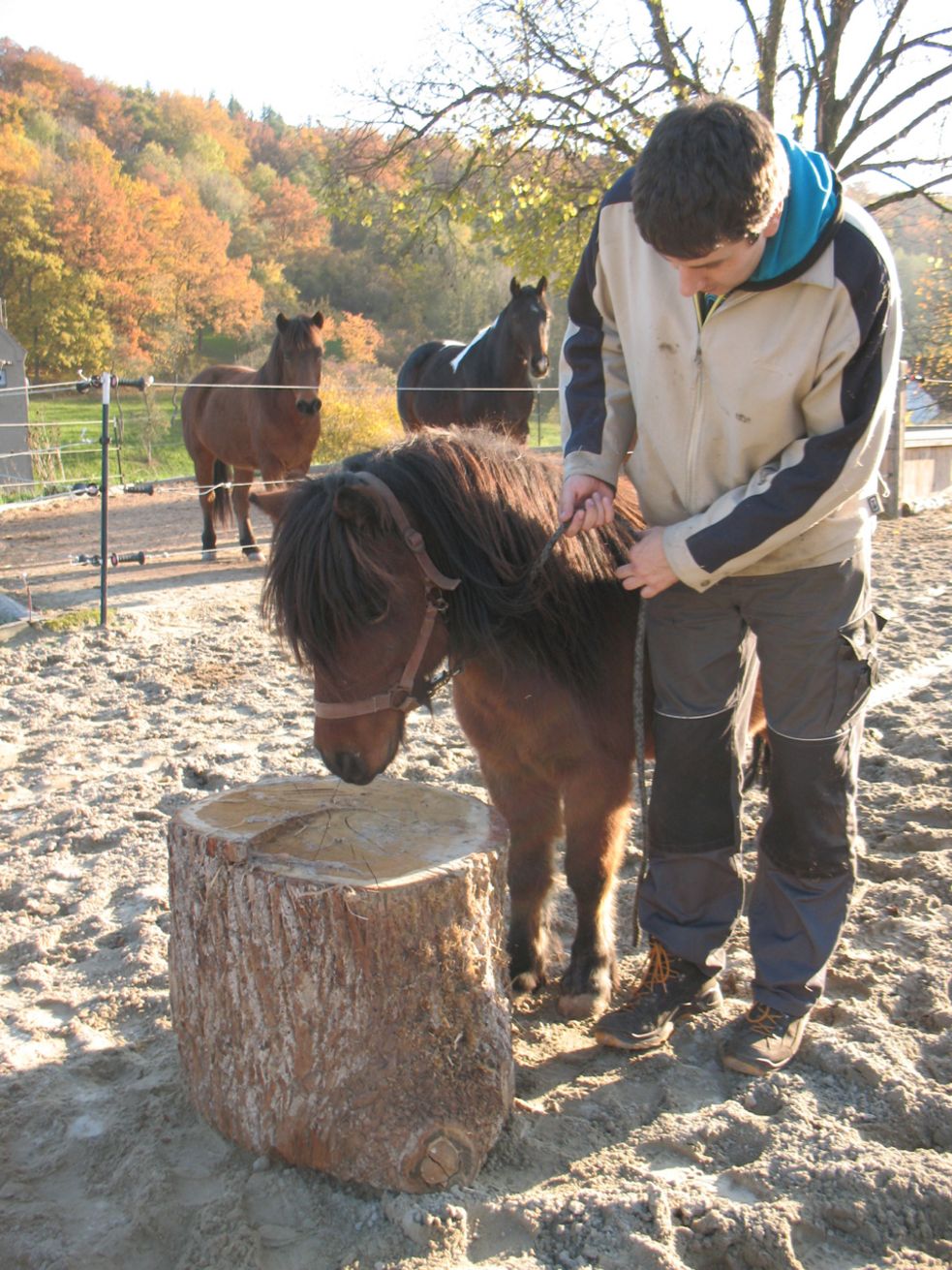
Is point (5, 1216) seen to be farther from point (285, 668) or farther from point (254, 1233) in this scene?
point (285, 668)

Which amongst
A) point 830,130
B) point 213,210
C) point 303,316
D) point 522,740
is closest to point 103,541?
point 303,316

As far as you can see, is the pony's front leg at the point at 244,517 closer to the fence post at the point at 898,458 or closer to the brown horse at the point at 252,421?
the brown horse at the point at 252,421

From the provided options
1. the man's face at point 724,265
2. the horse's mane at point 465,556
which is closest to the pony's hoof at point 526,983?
the horse's mane at point 465,556

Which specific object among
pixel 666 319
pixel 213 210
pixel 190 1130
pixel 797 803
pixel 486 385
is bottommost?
pixel 190 1130

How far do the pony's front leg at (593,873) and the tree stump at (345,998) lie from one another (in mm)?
448

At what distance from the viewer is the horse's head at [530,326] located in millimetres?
8547

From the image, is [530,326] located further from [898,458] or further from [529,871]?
[529,871]

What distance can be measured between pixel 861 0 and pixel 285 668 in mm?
10822

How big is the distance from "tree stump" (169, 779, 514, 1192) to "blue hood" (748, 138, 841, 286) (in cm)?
130

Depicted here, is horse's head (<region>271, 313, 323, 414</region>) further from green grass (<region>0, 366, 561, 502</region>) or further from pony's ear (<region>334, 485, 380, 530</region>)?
pony's ear (<region>334, 485, 380, 530</region>)

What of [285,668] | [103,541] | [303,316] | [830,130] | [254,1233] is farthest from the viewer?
[830,130]

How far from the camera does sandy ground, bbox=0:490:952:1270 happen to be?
168cm

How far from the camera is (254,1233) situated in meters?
1.69

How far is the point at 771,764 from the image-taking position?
2246 mm
